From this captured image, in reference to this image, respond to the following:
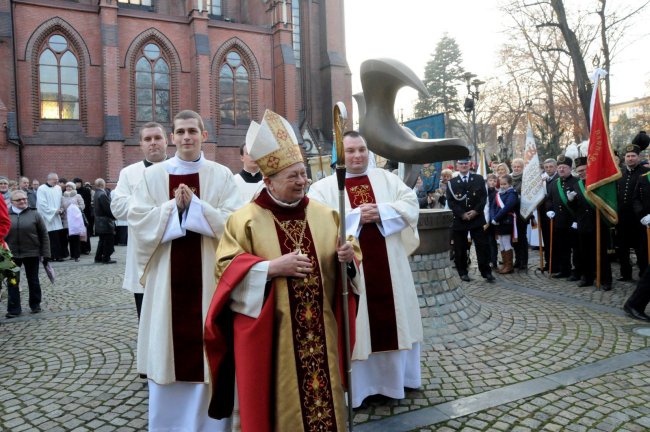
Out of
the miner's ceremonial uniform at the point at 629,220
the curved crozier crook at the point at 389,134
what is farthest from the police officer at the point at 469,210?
the curved crozier crook at the point at 389,134

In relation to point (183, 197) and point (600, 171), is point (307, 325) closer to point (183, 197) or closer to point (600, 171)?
point (183, 197)

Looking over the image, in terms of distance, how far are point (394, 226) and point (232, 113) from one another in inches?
977

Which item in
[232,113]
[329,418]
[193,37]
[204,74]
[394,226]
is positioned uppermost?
[193,37]

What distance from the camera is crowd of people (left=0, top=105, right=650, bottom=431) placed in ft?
8.67

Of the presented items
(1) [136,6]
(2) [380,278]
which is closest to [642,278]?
(2) [380,278]

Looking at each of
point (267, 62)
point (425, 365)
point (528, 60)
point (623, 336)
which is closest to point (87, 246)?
point (425, 365)

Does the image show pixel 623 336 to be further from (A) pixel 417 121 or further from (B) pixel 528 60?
(B) pixel 528 60

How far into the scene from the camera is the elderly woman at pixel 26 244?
730 cm

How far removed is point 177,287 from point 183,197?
2.10 feet

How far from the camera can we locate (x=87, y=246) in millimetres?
14914

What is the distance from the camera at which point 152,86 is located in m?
25.8

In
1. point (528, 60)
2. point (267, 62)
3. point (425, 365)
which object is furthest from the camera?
point (528, 60)

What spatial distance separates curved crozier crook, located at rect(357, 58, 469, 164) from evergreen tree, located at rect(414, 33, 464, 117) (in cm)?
4799

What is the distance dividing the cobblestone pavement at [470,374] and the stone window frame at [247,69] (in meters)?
20.9
